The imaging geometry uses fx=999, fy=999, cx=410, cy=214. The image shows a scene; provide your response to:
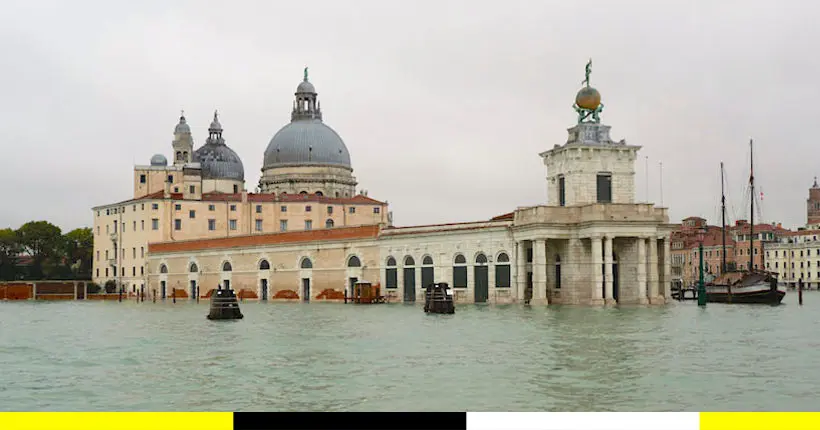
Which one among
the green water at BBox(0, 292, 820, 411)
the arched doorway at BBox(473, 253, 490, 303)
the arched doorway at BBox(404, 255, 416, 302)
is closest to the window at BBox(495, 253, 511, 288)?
the arched doorway at BBox(473, 253, 490, 303)

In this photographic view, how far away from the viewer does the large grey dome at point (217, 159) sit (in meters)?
93.6

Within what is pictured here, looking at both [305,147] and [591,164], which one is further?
[305,147]

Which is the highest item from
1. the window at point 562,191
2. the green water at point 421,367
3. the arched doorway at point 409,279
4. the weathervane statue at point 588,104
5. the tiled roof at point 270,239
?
the weathervane statue at point 588,104

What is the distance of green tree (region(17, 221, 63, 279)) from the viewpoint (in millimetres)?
95562

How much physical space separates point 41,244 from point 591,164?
64.8 meters

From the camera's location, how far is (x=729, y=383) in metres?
15.5

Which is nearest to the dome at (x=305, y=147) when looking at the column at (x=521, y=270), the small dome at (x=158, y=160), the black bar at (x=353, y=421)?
the small dome at (x=158, y=160)

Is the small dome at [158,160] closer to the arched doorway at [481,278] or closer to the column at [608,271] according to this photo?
the arched doorway at [481,278]

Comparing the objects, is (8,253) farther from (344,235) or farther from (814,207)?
(814,207)

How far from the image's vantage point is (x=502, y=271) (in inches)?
2015

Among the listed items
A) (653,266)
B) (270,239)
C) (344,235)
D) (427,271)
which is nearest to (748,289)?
(653,266)

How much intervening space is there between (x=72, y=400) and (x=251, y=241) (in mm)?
52868

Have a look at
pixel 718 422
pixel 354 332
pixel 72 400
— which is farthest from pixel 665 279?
pixel 718 422

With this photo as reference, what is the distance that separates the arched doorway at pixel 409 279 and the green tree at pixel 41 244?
50.9 metres
